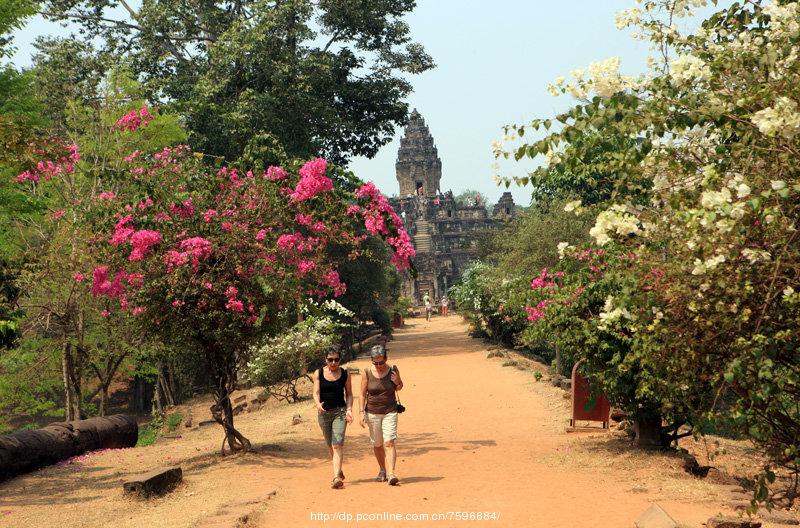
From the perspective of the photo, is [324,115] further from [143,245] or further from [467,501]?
[467,501]

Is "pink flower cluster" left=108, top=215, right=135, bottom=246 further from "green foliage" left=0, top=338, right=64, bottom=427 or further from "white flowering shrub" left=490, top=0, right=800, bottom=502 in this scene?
"green foliage" left=0, top=338, right=64, bottom=427

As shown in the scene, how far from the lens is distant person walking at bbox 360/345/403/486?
9633 mm

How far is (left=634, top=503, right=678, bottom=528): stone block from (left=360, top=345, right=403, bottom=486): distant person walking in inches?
119

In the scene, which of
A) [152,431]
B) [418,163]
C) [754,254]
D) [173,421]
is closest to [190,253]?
[754,254]

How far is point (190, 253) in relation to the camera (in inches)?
442

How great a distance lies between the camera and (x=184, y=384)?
97.7 feet

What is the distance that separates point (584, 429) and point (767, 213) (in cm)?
900

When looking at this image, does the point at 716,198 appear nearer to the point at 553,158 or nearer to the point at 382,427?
the point at 553,158

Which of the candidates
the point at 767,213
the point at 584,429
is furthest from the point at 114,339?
the point at 767,213

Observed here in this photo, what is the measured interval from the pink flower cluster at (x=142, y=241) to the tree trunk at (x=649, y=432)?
6.57 m

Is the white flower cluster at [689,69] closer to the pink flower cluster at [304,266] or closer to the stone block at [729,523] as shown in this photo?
the stone block at [729,523]

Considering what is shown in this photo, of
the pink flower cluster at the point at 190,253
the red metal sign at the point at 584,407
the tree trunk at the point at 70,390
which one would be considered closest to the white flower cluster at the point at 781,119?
the pink flower cluster at the point at 190,253

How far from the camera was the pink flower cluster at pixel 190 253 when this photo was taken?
36.5 ft

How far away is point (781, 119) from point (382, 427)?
609 cm
